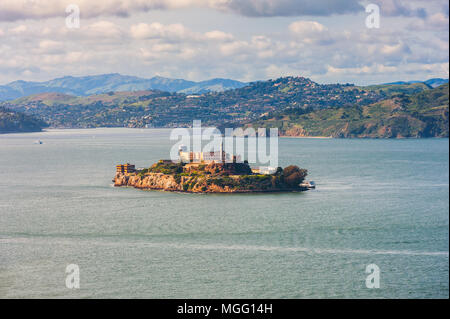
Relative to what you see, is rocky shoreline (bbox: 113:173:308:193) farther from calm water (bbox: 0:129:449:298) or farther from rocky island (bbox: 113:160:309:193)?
calm water (bbox: 0:129:449:298)

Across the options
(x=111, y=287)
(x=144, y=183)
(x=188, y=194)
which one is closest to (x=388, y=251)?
(x=111, y=287)

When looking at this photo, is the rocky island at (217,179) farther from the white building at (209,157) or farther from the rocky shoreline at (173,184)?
the white building at (209,157)

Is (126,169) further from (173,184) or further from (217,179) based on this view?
(217,179)

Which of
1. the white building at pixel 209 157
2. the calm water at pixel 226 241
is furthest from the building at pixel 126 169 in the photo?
the white building at pixel 209 157

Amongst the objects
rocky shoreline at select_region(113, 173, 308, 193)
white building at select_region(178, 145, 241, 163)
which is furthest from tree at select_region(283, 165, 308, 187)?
white building at select_region(178, 145, 241, 163)

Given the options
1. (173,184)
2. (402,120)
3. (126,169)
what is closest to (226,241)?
(173,184)
